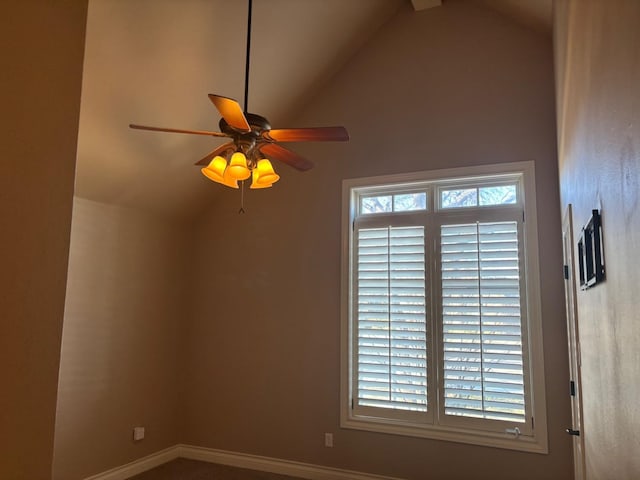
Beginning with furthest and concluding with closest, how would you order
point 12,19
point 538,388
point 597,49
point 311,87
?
1. point 311,87
2. point 538,388
3. point 597,49
4. point 12,19

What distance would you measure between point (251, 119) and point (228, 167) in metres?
0.30

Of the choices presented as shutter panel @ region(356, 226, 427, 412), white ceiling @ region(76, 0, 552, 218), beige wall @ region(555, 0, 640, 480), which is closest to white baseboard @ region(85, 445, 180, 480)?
shutter panel @ region(356, 226, 427, 412)

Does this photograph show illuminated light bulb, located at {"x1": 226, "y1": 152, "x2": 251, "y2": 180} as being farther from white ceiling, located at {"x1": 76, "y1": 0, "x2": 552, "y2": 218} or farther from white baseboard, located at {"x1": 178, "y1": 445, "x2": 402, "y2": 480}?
white baseboard, located at {"x1": 178, "y1": 445, "x2": 402, "y2": 480}

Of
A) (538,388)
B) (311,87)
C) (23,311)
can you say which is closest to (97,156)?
(311,87)

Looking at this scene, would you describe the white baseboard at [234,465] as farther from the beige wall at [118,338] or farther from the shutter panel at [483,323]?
the shutter panel at [483,323]

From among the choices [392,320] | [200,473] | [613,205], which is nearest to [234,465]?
[200,473]

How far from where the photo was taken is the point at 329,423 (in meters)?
4.06

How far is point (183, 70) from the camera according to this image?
3453 millimetres

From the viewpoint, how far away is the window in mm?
3557

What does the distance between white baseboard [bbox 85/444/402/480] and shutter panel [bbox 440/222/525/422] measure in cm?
101

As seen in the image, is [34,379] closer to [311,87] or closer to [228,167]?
[228,167]

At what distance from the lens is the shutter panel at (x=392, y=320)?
12.7ft

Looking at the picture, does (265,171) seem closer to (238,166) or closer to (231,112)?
(238,166)

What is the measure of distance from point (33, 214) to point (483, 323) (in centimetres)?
341
